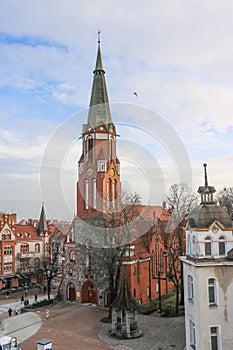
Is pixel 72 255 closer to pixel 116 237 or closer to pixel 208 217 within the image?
pixel 116 237

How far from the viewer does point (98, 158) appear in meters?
40.4

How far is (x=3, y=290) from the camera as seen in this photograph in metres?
46.7

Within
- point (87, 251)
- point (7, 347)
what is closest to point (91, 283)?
point (87, 251)

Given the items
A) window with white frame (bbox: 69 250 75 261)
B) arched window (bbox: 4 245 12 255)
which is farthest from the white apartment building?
arched window (bbox: 4 245 12 255)

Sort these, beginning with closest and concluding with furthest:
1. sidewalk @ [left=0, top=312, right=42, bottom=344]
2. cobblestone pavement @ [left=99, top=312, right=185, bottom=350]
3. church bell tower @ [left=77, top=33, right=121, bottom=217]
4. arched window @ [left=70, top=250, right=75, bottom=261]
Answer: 1. cobblestone pavement @ [left=99, top=312, right=185, bottom=350]
2. sidewalk @ [left=0, top=312, right=42, bottom=344]
3. arched window @ [left=70, top=250, right=75, bottom=261]
4. church bell tower @ [left=77, top=33, right=121, bottom=217]

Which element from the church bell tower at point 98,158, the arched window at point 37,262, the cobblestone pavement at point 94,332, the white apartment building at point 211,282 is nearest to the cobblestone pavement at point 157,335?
the cobblestone pavement at point 94,332

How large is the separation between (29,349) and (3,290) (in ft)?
83.8

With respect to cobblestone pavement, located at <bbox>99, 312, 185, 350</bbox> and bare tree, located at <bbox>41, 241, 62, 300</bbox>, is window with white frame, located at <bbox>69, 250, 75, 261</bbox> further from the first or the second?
cobblestone pavement, located at <bbox>99, 312, 185, 350</bbox>

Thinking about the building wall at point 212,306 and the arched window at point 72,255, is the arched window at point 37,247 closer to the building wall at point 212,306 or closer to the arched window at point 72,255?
the arched window at point 72,255

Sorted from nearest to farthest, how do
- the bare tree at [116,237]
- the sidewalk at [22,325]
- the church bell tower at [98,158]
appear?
the sidewalk at [22,325] < the bare tree at [116,237] < the church bell tower at [98,158]

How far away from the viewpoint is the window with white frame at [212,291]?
1842 cm

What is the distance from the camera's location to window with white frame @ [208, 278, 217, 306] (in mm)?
18422

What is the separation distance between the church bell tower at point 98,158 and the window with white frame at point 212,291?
69.7 feet

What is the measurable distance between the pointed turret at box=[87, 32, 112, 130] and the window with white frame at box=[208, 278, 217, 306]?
2652 centimetres
